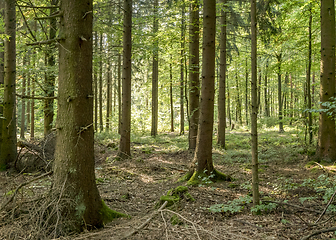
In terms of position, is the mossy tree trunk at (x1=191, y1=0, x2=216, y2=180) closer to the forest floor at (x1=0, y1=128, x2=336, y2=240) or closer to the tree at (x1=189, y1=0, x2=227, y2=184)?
the tree at (x1=189, y1=0, x2=227, y2=184)

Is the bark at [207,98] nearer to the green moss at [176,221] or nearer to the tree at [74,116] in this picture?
the green moss at [176,221]

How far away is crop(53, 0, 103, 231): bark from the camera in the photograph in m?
3.47

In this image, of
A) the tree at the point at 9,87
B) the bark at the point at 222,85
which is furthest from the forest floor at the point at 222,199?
the bark at the point at 222,85

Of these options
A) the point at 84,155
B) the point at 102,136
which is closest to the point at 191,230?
the point at 84,155

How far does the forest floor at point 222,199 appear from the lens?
3322mm

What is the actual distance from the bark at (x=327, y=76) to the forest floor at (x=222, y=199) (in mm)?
656

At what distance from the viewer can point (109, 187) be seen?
6.21m

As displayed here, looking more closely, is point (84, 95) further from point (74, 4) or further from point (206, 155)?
point (206, 155)

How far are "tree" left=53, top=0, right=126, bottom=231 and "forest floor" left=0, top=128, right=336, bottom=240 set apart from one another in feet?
1.60

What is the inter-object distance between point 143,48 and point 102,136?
8.01 metres

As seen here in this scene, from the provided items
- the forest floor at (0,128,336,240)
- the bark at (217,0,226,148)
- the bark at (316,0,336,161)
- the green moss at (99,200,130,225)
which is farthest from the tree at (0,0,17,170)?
the bark at (316,0,336,161)

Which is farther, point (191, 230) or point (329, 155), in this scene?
point (329, 155)

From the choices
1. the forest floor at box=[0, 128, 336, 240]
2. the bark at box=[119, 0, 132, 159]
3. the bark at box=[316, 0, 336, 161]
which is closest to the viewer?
the forest floor at box=[0, 128, 336, 240]

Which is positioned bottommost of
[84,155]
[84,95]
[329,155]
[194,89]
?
[329,155]
